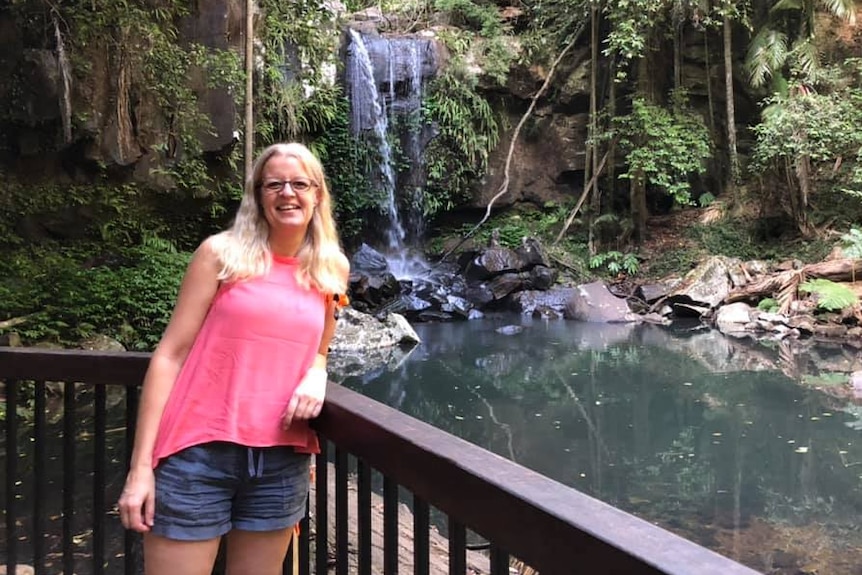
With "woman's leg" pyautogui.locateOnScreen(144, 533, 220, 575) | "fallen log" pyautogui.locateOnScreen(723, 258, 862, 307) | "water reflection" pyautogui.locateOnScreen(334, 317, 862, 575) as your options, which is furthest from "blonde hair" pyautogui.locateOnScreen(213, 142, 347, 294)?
"fallen log" pyautogui.locateOnScreen(723, 258, 862, 307)

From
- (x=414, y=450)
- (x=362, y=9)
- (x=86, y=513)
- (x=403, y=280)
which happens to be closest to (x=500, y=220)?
(x=403, y=280)

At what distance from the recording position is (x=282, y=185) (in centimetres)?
154

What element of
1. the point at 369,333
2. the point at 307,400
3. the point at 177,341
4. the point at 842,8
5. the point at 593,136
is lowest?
the point at 369,333

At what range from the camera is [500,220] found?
1727 centimetres

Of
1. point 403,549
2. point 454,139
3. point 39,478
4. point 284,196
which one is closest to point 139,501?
point 284,196

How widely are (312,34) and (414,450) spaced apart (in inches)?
327

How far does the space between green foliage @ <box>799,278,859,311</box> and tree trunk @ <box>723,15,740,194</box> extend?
463 centimetres

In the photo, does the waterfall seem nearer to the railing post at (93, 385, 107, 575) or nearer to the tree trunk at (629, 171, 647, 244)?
the tree trunk at (629, 171, 647, 244)

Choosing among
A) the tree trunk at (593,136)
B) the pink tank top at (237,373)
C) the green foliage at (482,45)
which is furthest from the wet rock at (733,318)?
the pink tank top at (237,373)

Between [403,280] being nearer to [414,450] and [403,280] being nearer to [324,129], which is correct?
[324,129]

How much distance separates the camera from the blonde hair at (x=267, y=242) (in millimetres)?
1447

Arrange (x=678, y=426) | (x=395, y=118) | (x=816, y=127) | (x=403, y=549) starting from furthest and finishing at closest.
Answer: (x=395, y=118)
(x=816, y=127)
(x=678, y=426)
(x=403, y=549)

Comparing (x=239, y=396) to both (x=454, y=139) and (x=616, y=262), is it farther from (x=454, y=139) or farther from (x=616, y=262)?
(x=454, y=139)

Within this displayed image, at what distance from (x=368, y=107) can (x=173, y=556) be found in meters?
15.0
